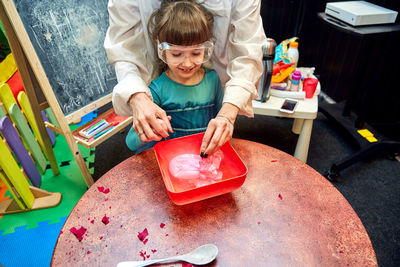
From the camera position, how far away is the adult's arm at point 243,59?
3.85ft

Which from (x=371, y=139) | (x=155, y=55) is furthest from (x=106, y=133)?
(x=371, y=139)

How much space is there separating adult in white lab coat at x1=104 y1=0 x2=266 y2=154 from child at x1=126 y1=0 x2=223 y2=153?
2.5 inches

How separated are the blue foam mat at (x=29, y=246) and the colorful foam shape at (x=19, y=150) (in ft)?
1.39

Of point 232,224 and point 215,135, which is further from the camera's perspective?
point 215,135

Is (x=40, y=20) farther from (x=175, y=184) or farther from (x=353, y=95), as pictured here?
(x=353, y=95)

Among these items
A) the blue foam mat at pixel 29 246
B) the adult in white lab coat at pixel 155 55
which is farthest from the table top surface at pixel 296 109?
the blue foam mat at pixel 29 246

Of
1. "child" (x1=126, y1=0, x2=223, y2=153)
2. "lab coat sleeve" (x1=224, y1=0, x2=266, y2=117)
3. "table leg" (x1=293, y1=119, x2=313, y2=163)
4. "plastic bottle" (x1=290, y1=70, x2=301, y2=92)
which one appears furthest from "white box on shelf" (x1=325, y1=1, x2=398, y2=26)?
"child" (x1=126, y1=0, x2=223, y2=153)

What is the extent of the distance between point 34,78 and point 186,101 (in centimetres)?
114

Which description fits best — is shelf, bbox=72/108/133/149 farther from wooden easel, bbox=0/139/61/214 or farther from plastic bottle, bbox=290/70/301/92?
plastic bottle, bbox=290/70/301/92

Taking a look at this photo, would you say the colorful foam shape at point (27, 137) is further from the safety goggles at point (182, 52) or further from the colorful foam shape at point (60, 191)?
the safety goggles at point (182, 52)

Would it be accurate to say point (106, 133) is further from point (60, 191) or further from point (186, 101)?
point (186, 101)

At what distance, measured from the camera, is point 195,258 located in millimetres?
776

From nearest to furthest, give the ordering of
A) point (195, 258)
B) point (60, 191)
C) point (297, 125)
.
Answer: point (195, 258) < point (60, 191) < point (297, 125)

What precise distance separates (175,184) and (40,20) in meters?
1.36
